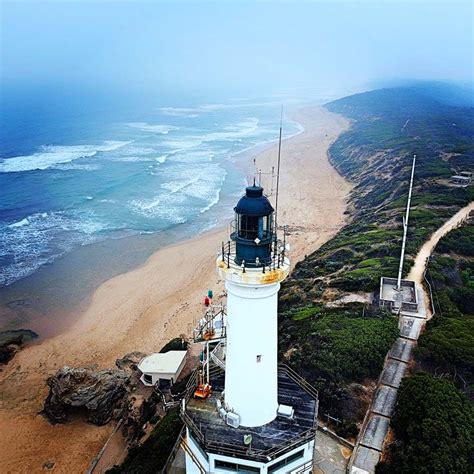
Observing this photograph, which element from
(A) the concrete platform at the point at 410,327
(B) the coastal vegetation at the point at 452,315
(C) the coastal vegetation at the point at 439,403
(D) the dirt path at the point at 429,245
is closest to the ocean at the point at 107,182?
(D) the dirt path at the point at 429,245

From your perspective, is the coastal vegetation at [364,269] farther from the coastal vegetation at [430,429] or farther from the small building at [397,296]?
the coastal vegetation at [430,429]

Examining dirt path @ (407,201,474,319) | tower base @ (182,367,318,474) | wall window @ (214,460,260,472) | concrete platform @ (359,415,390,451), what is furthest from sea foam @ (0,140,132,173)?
wall window @ (214,460,260,472)

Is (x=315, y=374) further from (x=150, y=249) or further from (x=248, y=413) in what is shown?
(x=150, y=249)

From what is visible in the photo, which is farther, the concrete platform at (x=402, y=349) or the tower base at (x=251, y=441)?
the concrete platform at (x=402, y=349)

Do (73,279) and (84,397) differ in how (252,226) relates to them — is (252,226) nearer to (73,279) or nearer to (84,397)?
(84,397)

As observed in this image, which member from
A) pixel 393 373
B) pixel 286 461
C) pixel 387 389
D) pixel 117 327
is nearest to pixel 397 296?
pixel 393 373
